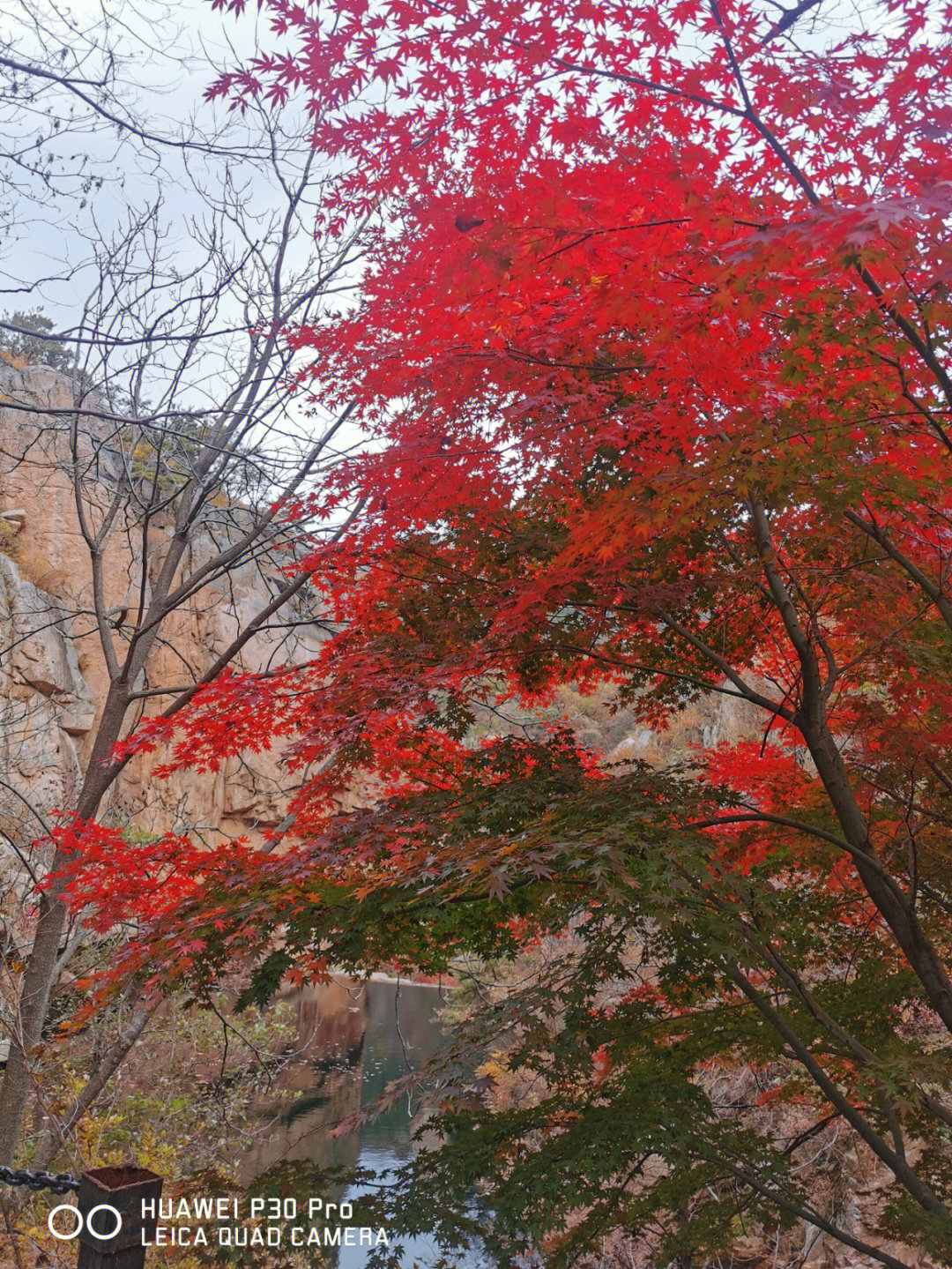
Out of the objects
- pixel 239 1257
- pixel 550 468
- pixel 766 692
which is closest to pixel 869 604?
pixel 550 468

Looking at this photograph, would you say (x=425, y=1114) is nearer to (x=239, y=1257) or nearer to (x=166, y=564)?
A: (x=166, y=564)

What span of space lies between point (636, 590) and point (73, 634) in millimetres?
17992

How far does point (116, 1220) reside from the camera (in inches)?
82.4

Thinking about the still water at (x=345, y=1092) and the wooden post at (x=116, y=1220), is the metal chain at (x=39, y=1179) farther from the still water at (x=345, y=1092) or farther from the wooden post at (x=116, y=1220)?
the still water at (x=345, y=1092)

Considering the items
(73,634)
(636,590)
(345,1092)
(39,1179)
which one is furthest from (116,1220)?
(73,634)

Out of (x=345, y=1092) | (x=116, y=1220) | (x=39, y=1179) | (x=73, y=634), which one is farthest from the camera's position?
(x=73, y=634)

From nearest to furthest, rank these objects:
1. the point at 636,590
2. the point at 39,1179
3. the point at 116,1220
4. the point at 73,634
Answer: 1. the point at 116,1220
2. the point at 39,1179
3. the point at 636,590
4. the point at 73,634

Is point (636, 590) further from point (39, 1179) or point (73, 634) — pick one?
point (73, 634)

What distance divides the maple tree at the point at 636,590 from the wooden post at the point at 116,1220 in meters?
1.12

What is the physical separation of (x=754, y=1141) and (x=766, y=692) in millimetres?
17496

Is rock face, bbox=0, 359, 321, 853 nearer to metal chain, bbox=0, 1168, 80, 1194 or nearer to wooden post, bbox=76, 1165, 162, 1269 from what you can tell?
metal chain, bbox=0, 1168, 80, 1194

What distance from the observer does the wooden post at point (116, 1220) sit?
209cm

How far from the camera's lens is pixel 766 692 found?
20422 mm

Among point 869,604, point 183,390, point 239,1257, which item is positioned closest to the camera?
point 239,1257
